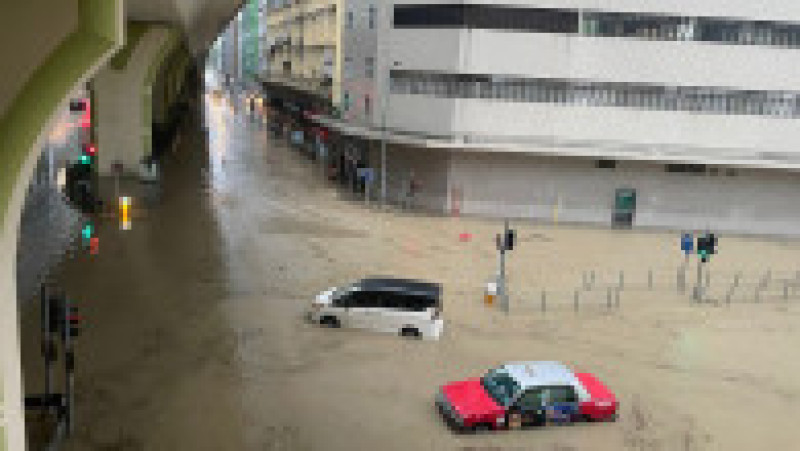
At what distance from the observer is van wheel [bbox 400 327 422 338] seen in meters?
18.2

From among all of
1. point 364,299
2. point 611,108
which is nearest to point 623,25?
point 611,108

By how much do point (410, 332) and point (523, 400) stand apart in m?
4.91

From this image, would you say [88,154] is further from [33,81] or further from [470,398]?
[33,81]

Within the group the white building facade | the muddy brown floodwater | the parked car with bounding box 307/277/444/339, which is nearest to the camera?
the muddy brown floodwater

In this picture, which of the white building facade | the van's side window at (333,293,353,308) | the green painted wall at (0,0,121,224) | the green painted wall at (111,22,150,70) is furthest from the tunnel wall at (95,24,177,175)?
the green painted wall at (0,0,121,224)

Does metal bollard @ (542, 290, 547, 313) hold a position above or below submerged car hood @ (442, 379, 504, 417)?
above

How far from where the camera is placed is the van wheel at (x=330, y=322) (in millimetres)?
18609

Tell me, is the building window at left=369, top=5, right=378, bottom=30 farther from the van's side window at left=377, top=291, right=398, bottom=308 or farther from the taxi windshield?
the taxi windshield

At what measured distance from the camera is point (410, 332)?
1831cm

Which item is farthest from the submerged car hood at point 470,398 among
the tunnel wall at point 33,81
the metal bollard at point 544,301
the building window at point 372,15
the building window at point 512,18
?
the building window at point 372,15

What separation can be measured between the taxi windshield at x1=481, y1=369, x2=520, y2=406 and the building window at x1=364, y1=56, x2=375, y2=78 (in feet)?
82.0

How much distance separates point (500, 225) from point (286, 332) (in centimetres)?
1611

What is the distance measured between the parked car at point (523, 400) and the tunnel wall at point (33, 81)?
9.65m

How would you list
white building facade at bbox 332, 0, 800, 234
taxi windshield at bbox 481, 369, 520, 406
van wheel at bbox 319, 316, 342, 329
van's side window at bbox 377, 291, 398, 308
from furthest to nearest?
1. white building facade at bbox 332, 0, 800, 234
2. van wheel at bbox 319, 316, 342, 329
3. van's side window at bbox 377, 291, 398, 308
4. taxi windshield at bbox 481, 369, 520, 406
